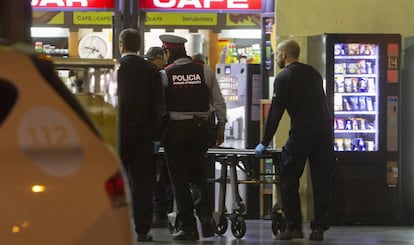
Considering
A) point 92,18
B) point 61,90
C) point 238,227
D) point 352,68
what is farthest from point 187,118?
point 61,90

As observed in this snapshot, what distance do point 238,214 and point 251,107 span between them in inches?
107

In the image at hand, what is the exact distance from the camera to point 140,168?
28.5ft

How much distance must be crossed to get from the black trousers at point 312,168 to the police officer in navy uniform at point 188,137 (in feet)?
2.67

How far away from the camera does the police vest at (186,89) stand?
29.6 feet

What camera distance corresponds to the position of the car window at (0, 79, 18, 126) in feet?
12.3

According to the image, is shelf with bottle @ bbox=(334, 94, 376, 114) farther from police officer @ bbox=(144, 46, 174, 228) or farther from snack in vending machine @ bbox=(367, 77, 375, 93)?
police officer @ bbox=(144, 46, 174, 228)

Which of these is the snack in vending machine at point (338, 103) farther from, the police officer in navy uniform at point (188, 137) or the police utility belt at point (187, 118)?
the police utility belt at point (187, 118)

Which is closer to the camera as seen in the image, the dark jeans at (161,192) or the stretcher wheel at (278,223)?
the stretcher wheel at (278,223)

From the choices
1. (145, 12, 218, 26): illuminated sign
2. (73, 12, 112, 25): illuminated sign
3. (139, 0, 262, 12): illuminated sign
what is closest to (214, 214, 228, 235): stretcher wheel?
(139, 0, 262, 12): illuminated sign

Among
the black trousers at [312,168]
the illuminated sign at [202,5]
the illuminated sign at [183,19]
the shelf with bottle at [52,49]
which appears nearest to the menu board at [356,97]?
the illuminated sign at [202,5]

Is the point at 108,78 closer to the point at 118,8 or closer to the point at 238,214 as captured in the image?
the point at 238,214

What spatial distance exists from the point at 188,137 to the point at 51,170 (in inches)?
208

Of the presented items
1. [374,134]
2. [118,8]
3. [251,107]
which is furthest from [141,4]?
[374,134]

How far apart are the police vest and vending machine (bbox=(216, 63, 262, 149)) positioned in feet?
Result: 10.2
